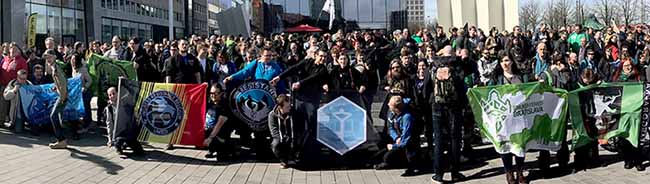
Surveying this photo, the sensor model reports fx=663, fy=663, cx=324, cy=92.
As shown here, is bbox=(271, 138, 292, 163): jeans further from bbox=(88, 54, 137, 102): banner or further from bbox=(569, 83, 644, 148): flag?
bbox=(88, 54, 137, 102): banner

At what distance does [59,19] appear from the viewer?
56.3 metres

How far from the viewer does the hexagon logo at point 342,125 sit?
355 inches

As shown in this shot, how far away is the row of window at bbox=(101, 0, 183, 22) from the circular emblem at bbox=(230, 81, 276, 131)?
66.9 metres

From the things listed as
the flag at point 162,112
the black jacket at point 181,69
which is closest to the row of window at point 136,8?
the black jacket at point 181,69

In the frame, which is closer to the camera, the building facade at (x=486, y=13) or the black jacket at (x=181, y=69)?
the black jacket at (x=181, y=69)

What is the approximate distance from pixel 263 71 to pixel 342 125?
171cm

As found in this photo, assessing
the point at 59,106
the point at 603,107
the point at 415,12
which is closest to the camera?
the point at 603,107

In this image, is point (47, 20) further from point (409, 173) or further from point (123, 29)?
point (409, 173)

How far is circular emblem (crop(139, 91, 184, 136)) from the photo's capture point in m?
9.62

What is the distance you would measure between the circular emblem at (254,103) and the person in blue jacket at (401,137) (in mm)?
1920

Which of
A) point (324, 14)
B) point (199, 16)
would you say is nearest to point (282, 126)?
point (324, 14)

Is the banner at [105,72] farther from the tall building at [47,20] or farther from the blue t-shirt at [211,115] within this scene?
the tall building at [47,20]

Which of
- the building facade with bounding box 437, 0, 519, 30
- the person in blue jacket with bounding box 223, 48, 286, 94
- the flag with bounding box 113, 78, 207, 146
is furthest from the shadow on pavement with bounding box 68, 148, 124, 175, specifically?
the building facade with bounding box 437, 0, 519, 30

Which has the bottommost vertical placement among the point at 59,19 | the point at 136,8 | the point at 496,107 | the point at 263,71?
the point at 496,107
